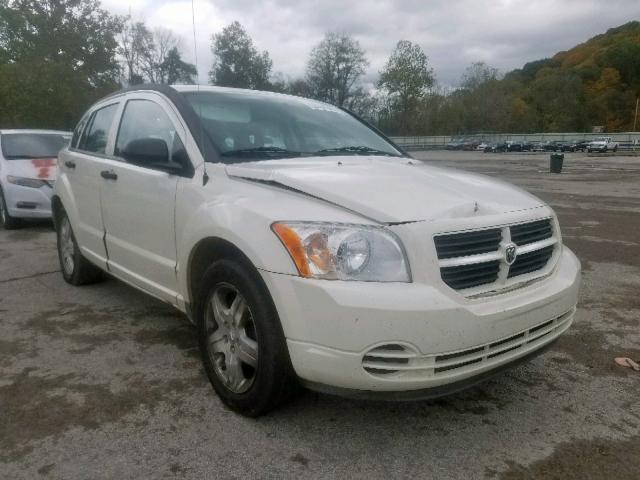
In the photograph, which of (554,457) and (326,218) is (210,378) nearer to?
(326,218)

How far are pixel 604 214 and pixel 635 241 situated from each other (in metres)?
2.82

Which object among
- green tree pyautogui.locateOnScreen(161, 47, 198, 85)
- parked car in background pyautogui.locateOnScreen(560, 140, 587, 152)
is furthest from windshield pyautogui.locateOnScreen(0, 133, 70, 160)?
parked car in background pyautogui.locateOnScreen(560, 140, 587, 152)

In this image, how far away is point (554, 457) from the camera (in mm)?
2410

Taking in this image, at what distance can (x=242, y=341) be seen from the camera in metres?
2.65

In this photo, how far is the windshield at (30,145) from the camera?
8477mm

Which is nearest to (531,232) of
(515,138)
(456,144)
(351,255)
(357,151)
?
(351,255)

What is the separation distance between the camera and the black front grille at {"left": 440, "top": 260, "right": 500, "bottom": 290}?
2.31m

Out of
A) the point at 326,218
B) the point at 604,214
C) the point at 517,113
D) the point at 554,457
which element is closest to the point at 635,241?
the point at 604,214

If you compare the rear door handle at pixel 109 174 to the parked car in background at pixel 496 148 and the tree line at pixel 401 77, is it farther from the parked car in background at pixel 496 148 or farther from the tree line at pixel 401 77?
the parked car in background at pixel 496 148

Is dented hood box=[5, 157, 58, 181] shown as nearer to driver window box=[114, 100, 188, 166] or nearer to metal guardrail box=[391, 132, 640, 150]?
driver window box=[114, 100, 188, 166]

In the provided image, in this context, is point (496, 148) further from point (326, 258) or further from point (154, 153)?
point (326, 258)

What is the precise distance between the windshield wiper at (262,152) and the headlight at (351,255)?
40.8 inches

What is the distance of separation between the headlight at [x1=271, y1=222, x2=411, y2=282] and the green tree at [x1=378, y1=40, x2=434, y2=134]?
76.6m

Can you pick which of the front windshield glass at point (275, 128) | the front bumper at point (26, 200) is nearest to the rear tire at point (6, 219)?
the front bumper at point (26, 200)
